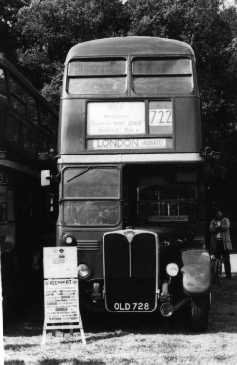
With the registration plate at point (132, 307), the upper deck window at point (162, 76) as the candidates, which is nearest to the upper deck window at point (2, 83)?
the upper deck window at point (162, 76)

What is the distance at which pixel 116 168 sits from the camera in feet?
32.4

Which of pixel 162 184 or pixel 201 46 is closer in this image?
pixel 162 184

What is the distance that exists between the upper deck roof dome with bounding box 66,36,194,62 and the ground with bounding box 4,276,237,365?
4234mm

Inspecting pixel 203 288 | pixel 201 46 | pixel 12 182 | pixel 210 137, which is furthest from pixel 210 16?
pixel 203 288

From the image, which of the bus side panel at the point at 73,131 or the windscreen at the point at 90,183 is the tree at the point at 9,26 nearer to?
the bus side panel at the point at 73,131

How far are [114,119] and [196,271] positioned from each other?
100 inches

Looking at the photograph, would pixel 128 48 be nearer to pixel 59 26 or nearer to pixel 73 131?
pixel 73 131

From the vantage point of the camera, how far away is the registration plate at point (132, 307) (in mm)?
9625

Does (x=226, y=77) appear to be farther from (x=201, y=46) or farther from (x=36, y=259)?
(x=36, y=259)

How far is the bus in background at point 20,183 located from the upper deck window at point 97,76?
1.17 m

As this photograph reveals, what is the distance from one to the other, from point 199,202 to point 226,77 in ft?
50.5

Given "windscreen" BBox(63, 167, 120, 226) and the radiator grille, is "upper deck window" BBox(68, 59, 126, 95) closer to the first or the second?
"windscreen" BBox(63, 167, 120, 226)

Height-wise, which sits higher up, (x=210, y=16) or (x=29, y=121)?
(x=210, y=16)

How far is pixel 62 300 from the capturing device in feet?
29.8
